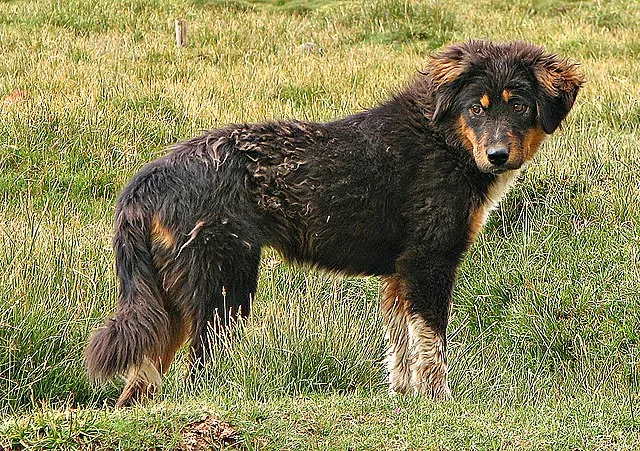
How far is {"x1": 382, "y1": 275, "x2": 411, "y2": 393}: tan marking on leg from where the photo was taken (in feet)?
17.3

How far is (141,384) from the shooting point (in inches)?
179

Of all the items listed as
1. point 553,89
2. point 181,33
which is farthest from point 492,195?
point 181,33

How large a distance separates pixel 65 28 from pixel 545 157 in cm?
899

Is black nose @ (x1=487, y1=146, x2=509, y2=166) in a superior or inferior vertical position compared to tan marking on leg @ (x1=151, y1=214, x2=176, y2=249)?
superior

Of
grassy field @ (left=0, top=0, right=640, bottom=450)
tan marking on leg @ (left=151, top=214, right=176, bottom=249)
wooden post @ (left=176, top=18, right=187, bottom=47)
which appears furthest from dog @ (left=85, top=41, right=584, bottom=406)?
wooden post @ (left=176, top=18, right=187, bottom=47)

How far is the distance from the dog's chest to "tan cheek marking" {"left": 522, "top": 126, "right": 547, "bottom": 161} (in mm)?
167

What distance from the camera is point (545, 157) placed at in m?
7.98

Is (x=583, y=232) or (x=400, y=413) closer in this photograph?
(x=400, y=413)

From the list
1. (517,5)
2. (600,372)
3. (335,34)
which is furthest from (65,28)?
(600,372)

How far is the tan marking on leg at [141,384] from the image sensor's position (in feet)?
14.6

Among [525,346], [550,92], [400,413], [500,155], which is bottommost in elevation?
[525,346]

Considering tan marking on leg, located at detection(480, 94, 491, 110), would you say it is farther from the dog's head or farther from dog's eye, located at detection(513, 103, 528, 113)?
dog's eye, located at detection(513, 103, 528, 113)

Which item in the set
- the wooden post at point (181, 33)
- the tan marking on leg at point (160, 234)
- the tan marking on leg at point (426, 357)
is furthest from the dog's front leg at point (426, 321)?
A: the wooden post at point (181, 33)

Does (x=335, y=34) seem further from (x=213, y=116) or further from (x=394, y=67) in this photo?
(x=213, y=116)
